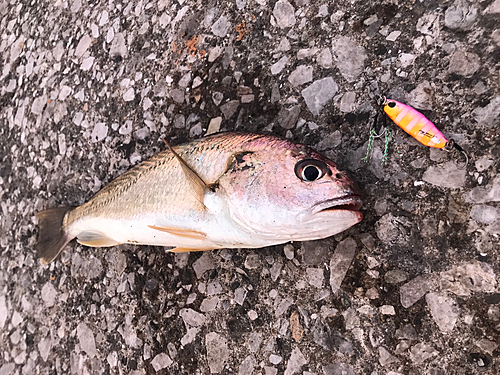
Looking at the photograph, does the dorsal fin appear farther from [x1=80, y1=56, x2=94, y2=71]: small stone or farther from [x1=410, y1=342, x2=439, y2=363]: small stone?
[x1=80, y1=56, x2=94, y2=71]: small stone

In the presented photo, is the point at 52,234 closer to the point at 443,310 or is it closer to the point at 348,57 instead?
the point at 348,57

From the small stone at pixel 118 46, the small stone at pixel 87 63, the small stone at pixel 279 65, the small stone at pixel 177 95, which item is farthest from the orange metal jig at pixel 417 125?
the small stone at pixel 87 63

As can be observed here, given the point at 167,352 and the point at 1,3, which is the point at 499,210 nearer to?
the point at 167,352

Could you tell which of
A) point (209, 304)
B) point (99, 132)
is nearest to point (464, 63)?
point (209, 304)

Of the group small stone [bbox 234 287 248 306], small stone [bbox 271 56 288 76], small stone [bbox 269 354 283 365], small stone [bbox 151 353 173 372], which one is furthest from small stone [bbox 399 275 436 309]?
small stone [bbox 151 353 173 372]

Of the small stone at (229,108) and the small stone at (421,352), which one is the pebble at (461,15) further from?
the small stone at (421,352)

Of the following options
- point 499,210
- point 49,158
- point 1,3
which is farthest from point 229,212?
point 1,3

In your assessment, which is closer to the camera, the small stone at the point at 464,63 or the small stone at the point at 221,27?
the small stone at the point at 464,63
